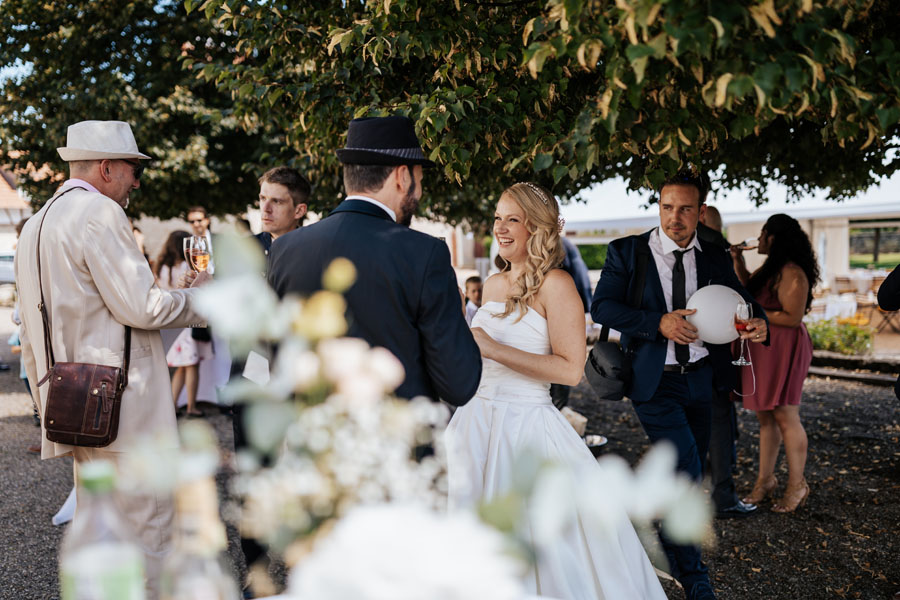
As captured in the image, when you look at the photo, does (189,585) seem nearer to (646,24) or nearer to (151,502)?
(646,24)

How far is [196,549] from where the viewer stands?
1.02m

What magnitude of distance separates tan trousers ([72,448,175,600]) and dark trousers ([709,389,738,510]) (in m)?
3.37

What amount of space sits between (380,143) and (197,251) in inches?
53.1

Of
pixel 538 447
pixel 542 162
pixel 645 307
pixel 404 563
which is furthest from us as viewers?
pixel 645 307

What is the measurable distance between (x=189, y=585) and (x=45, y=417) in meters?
2.20

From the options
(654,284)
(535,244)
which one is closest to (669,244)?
(654,284)

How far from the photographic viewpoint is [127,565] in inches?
38.6

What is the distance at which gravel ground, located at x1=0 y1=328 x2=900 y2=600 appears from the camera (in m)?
3.76

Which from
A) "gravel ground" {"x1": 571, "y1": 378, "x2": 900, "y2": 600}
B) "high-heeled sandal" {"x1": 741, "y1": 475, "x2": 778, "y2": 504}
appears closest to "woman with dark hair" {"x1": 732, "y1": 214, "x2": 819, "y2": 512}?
"high-heeled sandal" {"x1": 741, "y1": 475, "x2": 778, "y2": 504}

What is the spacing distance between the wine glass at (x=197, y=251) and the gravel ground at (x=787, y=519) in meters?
1.81

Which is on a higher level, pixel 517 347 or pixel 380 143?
pixel 380 143

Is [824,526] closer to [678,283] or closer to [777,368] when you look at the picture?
[777,368]

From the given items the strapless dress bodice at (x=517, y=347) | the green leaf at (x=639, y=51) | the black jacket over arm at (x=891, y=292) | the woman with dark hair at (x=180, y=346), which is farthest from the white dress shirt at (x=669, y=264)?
the woman with dark hair at (x=180, y=346)

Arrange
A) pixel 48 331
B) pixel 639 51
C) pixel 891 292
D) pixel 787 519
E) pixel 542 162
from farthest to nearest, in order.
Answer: pixel 787 519 < pixel 891 292 < pixel 48 331 < pixel 542 162 < pixel 639 51
